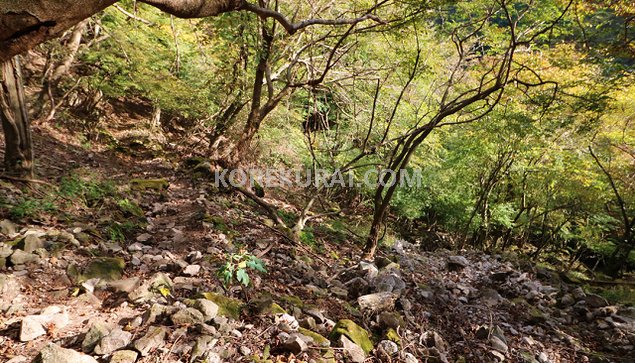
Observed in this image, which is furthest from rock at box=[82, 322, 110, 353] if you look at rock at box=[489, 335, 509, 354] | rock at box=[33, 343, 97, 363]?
rock at box=[489, 335, 509, 354]

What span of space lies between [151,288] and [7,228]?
6.02 feet

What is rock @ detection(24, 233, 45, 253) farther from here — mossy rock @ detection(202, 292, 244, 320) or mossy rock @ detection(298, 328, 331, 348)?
mossy rock @ detection(298, 328, 331, 348)

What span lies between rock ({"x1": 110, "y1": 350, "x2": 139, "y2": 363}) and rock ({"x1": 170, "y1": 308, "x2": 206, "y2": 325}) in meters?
0.42

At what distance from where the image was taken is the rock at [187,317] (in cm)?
277

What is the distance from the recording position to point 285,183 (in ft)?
43.4

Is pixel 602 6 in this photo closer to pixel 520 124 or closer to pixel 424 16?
pixel 424 16

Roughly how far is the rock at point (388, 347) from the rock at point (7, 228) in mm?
4054

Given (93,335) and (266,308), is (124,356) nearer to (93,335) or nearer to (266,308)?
(93,335)

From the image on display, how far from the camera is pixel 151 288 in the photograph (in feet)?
10.7

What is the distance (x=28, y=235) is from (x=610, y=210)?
17.3 m

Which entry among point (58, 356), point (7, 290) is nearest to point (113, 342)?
point (58, 356)

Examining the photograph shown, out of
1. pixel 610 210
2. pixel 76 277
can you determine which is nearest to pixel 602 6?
pixel 76 277

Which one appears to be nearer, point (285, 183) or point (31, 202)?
point (31, 202)

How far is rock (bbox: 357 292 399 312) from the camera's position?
4.24 m
